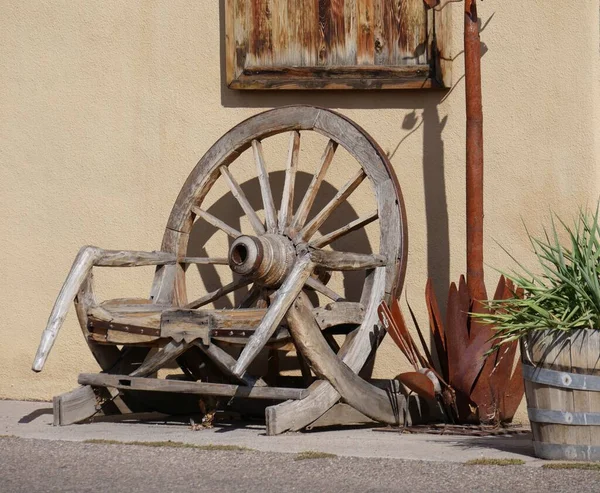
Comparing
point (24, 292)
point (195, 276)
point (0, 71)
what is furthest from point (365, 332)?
point (0, 71)

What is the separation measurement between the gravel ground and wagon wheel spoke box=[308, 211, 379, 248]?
1597 millimetres

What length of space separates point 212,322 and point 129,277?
58.2 inches

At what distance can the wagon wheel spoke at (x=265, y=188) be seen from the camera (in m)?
6.20

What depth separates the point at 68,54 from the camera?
7078 mm

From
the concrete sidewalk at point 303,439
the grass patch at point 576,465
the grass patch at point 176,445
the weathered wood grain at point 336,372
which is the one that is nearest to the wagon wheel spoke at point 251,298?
the concrete sidewalk at point 303,439

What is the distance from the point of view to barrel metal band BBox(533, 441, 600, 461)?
14.3 feet

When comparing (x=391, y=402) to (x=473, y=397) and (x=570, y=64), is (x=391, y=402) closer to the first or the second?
(x=473, y=397)

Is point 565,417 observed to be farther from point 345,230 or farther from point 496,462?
point 345,230

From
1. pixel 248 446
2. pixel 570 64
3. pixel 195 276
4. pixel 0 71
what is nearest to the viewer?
pixel 248 446

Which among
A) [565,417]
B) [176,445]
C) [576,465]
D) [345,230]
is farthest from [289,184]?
[576,465]

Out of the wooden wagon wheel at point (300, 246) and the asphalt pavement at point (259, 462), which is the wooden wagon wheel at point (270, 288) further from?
the asphalt pavement at point (259, 462)

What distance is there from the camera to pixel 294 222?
20.2ft

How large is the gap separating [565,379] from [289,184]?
2271 millimetres

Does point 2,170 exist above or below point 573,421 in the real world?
above
